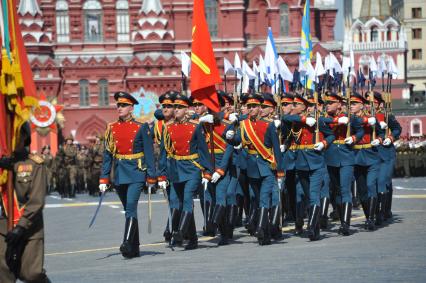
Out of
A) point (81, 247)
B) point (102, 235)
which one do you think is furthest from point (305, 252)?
point (102, 235)

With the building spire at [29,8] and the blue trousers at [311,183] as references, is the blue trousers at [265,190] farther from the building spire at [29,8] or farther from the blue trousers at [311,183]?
the building spire at [29,8]

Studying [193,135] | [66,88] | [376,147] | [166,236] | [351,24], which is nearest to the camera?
[193,135]

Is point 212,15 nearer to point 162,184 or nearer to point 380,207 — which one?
point 380,207

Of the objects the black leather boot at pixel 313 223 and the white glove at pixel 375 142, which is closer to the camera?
the black leather boot at pixel 313 223

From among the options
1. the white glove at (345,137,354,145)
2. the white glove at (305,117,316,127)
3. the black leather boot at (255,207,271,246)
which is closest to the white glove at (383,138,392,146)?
the white glove at (345,137,354,145)

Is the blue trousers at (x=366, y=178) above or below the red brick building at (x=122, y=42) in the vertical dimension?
below

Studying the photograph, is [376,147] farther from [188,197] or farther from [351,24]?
[351,24]

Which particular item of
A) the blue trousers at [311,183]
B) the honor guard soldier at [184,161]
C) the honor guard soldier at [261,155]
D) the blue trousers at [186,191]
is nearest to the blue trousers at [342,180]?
the blue trousers at [311,183]

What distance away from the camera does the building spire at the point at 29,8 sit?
72.8m

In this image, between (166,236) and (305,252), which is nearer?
(305,252)

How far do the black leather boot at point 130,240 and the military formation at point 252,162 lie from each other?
0.01 meters

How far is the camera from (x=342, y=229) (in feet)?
56.9

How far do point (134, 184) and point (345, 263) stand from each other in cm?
299

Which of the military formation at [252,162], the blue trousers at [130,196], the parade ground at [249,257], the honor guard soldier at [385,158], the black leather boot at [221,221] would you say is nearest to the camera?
the parade ground at [249,257]
